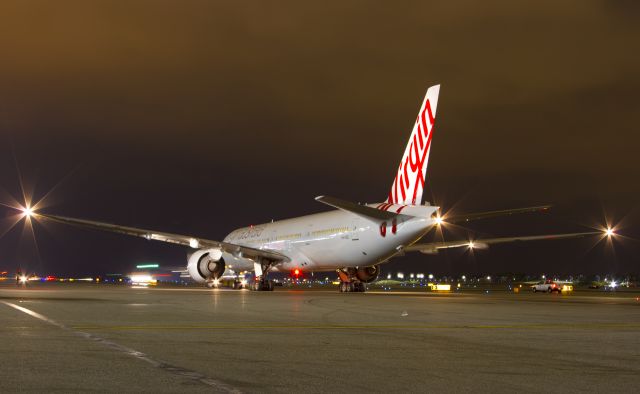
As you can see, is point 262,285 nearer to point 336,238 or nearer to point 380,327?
point 336,238

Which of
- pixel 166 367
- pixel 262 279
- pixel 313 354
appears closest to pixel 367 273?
pixel 262 279

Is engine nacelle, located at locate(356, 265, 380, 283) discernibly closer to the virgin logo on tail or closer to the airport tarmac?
the virgin logo on tail

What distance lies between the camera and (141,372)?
976 cm

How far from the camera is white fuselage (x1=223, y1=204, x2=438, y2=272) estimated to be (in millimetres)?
39969

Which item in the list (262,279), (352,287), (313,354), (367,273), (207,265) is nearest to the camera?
(313,354)

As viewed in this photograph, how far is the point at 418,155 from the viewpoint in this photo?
136 feet

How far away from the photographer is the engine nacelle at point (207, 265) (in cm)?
5431

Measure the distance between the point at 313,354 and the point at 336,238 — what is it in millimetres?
33892

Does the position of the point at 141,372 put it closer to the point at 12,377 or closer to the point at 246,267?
the point at 12,377

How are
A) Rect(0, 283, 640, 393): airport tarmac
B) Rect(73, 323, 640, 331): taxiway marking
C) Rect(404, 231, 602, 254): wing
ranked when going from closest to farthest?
Rect(0, 283, 640, 393): airport tarmac, Rect(73, 323, 640, 331): taxiway marking, Rect(404, 231, 602, 254): wing

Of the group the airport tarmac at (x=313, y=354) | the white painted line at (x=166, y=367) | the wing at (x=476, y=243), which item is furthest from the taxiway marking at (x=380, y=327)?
the wing at (x=476, y=243)

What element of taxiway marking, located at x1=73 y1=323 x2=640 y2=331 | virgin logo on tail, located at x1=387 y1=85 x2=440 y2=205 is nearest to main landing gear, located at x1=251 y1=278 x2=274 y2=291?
virgin logo on tail, located at x1=387 y1=85 x2=440 y2=205

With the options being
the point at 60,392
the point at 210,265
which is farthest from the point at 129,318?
the point at 210,265

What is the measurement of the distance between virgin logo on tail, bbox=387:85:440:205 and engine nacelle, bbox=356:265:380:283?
8946 millimetres
